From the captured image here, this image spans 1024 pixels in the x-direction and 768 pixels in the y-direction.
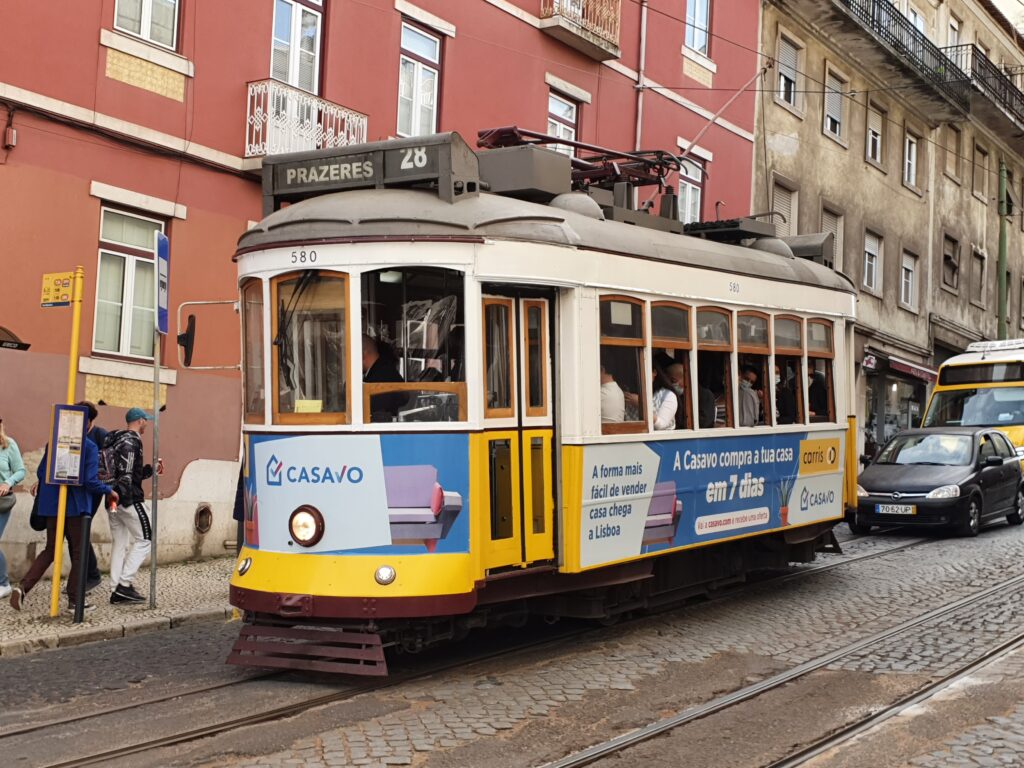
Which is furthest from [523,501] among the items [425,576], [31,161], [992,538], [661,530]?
[992,538]

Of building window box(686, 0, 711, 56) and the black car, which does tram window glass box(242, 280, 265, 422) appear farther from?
building window box(686, 0, 711, 56)

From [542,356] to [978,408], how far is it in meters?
15.9

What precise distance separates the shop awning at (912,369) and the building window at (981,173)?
855 cm

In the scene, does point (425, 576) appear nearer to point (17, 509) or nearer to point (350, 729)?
point (350, 729)

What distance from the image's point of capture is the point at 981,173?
36.8 metres

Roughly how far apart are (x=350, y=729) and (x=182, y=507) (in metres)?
7.34

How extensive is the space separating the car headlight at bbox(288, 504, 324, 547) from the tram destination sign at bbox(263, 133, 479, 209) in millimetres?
2231

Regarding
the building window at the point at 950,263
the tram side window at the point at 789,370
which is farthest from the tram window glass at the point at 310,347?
the building window at the point at 950,263

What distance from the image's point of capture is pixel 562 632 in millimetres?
9078

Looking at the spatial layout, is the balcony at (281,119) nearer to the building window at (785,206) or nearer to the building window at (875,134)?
the building window at (785,206)

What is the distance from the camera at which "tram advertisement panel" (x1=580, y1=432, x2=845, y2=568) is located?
27.5ft

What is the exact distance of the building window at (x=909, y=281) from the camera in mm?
30922

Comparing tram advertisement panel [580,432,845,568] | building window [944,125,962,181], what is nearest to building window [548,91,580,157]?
tram advertisement panel [580,432,845,568]

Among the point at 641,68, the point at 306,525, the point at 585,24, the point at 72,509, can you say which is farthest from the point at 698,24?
the point at 306,525
